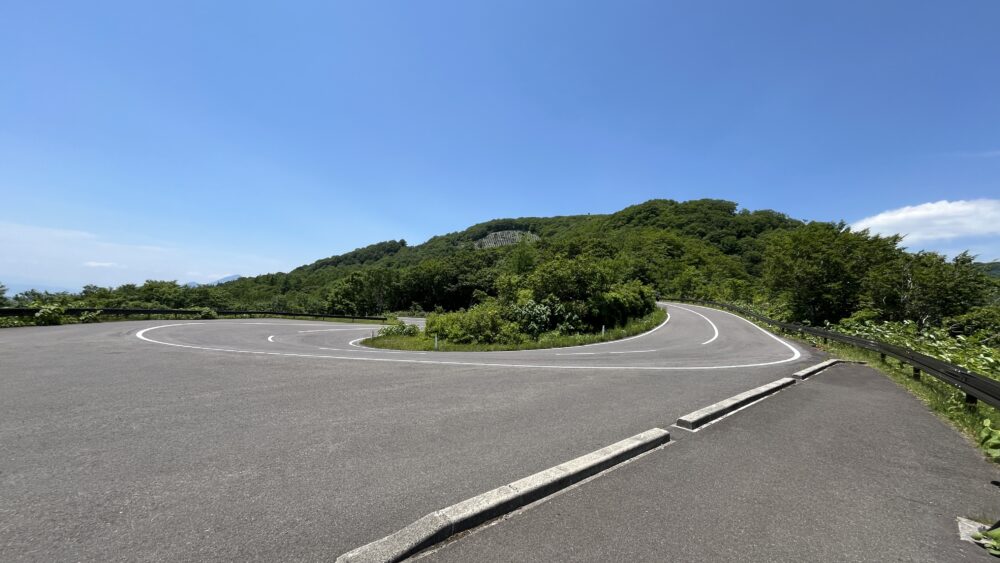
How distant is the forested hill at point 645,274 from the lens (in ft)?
68.7

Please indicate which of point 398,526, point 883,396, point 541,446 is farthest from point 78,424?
point 883,396

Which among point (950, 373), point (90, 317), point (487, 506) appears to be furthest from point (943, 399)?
point (90, 317)

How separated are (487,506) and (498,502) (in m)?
0.11

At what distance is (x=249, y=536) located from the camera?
259 cm

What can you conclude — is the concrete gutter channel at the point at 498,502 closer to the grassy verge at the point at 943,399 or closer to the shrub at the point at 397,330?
the grassy verge at the point at 943,399

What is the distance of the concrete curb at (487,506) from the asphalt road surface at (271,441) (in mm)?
217

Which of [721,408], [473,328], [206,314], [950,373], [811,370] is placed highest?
[206,314]

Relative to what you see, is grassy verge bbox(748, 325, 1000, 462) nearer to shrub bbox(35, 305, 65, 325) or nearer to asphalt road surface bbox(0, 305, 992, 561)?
asphalt road surface bbox(0, 305, 992, 561)

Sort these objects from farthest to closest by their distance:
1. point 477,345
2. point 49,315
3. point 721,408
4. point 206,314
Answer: point 206,314
point 49,315
point 477,345
point 721,408

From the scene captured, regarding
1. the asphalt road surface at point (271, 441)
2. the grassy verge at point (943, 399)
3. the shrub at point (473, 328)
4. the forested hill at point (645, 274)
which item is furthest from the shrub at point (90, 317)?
the grassy verge at point (943, 399)

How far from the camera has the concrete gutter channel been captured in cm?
243

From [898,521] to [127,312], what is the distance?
3183 cm

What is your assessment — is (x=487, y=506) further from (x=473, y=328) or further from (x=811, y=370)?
(x=473, y=328)

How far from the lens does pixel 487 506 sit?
2.94 metres
